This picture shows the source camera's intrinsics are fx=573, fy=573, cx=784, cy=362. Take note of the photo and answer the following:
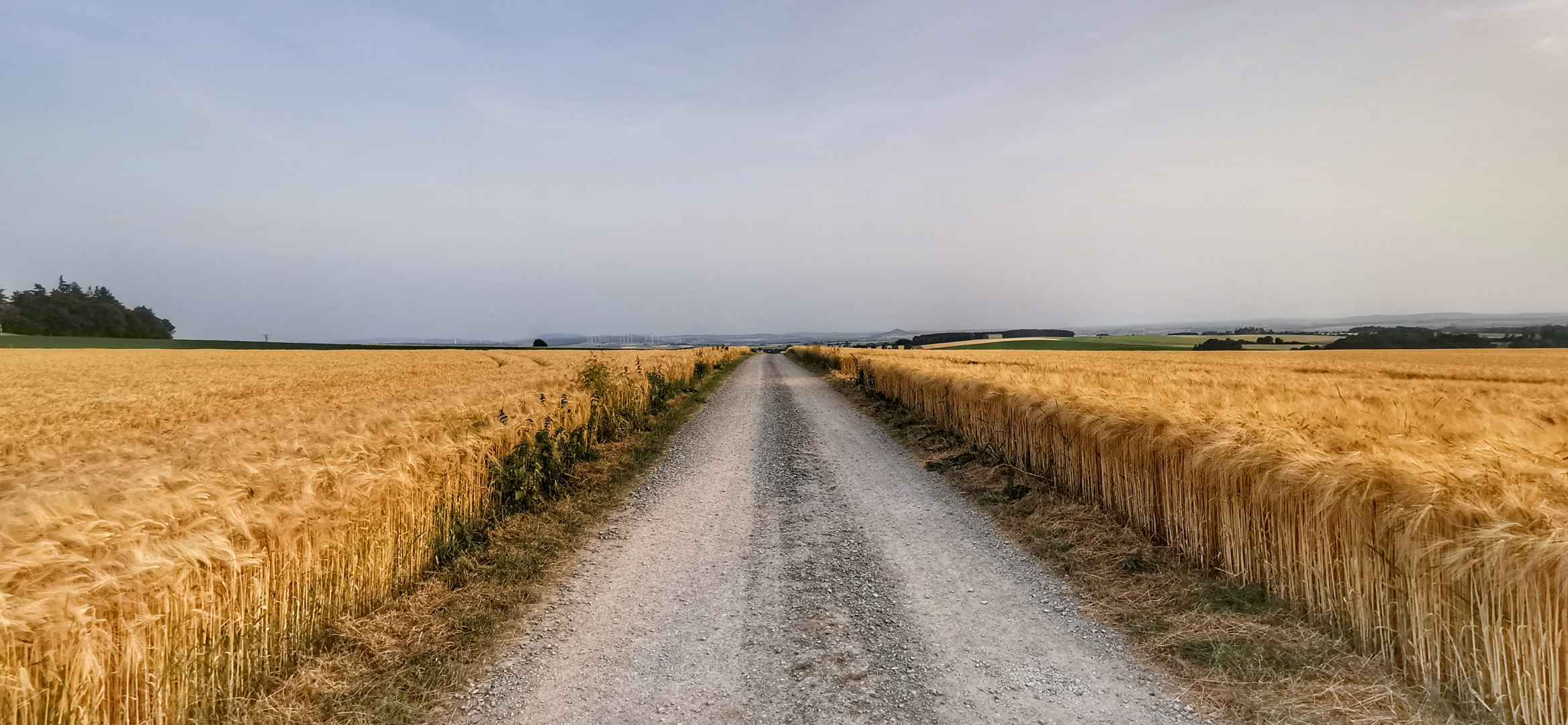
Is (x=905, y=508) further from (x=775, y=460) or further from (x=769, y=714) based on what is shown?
(x=769, y=714)

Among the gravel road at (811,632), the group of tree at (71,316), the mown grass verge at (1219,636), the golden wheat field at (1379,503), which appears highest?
the group of tree at (71,316)

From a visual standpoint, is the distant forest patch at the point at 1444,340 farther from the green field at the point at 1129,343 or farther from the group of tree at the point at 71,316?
the group of tree at the point at 71,316

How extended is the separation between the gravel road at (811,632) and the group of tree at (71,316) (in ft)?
423

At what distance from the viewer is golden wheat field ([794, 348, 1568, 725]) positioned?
285 cm

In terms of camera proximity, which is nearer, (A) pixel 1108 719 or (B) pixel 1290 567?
(A) pixel 1108 719

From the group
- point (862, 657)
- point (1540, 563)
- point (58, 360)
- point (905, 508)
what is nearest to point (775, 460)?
point (905, 508)

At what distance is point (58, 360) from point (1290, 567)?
51.0 meters

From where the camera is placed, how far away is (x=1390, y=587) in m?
3.52

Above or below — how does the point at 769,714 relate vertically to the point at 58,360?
below

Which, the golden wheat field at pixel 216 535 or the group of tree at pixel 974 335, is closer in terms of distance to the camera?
the golden wheat field at pixel 216 535

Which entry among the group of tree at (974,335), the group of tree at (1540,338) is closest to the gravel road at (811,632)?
the group of tree at (1540,338)

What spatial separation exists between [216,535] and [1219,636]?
641cm

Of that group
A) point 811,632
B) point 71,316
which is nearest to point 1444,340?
point 811,632

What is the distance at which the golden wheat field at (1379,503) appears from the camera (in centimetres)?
285
